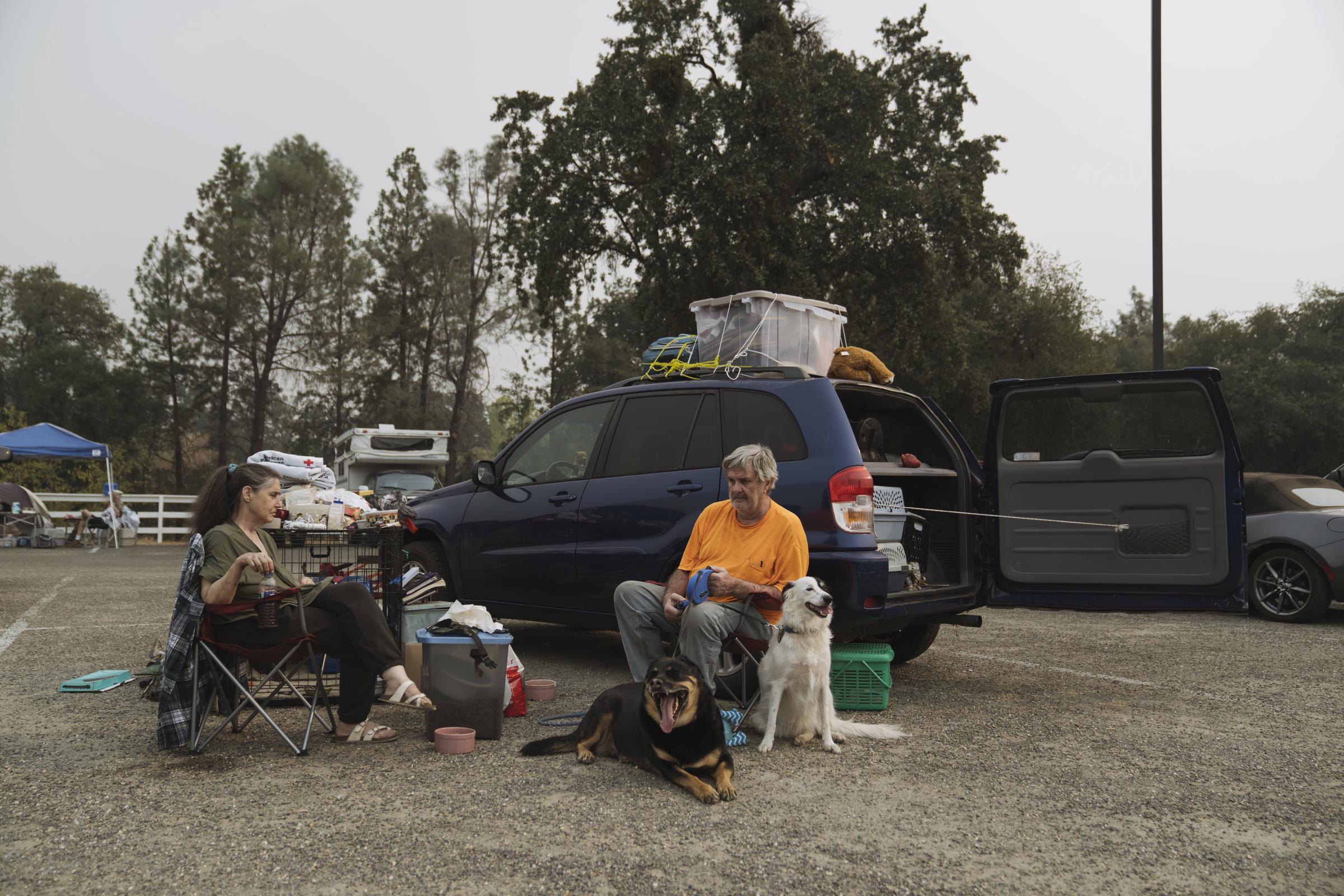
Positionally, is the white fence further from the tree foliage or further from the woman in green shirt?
the woman in green shirt

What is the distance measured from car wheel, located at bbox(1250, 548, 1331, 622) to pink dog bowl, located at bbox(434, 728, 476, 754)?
7.95m

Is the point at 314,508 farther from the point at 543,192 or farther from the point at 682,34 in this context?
the point at 682,34

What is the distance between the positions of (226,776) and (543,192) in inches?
700

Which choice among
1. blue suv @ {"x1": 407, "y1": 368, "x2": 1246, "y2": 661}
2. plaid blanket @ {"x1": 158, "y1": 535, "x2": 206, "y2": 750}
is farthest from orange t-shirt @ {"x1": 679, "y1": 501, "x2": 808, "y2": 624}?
plaid blanket @ {"x1": 158, "y1": 535, "x2": 206, "y2": 750}

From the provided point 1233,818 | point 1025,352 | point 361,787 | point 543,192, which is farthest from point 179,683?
point 1025,352

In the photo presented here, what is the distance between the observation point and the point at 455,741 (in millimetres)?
4398

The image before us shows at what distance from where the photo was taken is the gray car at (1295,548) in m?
8.73

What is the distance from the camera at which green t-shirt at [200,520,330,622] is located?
4258 millimetres

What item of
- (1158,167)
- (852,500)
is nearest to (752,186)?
(1158,167)

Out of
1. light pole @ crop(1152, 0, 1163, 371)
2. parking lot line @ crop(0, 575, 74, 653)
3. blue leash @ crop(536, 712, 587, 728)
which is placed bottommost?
parking lot line @ crop(0, 575, 74, 653)

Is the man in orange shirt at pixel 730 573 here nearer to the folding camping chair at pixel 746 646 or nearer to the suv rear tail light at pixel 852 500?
the folding camping chair at pixel 746 646

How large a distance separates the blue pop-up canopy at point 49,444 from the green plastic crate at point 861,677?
21773 mm

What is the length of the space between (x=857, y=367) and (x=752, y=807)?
3.11 meters

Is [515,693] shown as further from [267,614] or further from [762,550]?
[762,550]
